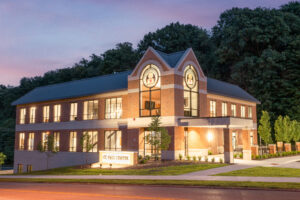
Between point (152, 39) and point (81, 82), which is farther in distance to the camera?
point (152, 39)

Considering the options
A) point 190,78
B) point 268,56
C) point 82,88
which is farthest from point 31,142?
point 268,56

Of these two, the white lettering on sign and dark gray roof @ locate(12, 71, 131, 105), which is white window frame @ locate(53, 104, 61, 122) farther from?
the white lettering on sign

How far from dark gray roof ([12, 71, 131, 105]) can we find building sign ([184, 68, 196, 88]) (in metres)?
7.21

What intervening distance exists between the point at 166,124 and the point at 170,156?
3.21 m

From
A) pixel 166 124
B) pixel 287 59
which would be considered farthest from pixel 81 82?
pixel 287 59

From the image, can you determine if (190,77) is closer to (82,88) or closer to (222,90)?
(222,90)

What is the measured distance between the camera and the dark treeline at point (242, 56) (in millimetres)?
59406

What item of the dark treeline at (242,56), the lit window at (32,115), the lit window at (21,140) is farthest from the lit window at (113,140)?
the dark treeline at (242,56)

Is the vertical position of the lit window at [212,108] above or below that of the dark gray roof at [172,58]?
below

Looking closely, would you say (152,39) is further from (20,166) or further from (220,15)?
(20,166)

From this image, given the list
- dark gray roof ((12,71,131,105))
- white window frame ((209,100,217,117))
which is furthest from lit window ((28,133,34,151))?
white window frame ((209,100,217,117))

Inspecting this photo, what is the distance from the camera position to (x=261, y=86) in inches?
2398

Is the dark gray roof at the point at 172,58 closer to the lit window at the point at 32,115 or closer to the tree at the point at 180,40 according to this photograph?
the lit window at the point at 32,115

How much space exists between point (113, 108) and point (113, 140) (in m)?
3.84
